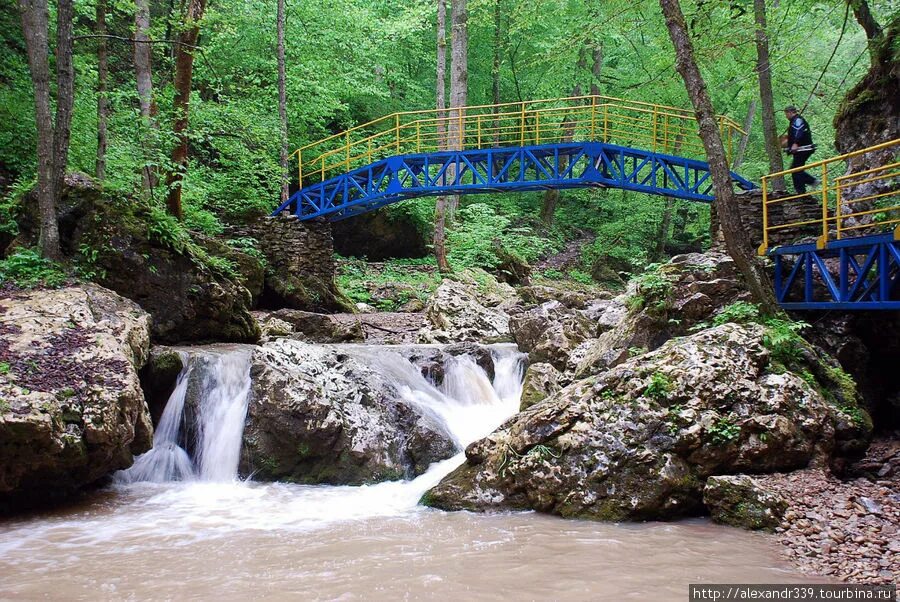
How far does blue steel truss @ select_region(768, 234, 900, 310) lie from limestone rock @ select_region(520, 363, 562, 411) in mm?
3539

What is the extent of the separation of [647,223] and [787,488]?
22.5 meters

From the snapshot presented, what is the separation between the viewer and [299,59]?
2255 centimetres

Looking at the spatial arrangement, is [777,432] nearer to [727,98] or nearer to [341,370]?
[341,370]

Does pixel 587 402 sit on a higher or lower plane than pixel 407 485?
higher

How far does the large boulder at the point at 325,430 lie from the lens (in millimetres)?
7906

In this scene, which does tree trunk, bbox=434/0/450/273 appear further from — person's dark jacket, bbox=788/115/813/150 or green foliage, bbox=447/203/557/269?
person's dark jacket, bbox=788/115/813/150

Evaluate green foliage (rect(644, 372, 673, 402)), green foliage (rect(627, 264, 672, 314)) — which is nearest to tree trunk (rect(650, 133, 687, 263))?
green foliage (rect(627, 264, 672, 314))

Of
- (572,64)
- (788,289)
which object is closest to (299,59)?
(572,64)

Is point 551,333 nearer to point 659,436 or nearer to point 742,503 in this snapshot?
point 659,436

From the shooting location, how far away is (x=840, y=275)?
26.7ft

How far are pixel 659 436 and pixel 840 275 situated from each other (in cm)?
399

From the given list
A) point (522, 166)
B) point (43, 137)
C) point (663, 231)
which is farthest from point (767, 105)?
point (43, 137)

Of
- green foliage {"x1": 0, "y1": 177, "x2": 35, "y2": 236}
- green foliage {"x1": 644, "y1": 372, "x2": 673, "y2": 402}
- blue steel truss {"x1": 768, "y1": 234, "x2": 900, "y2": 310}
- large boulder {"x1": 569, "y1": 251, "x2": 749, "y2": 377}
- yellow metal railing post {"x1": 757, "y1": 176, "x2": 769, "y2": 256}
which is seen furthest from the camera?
green foliage {"x1": 0, "y1": 177, "x2": 35, "y2": 236}

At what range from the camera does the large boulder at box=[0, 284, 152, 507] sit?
596 cm
